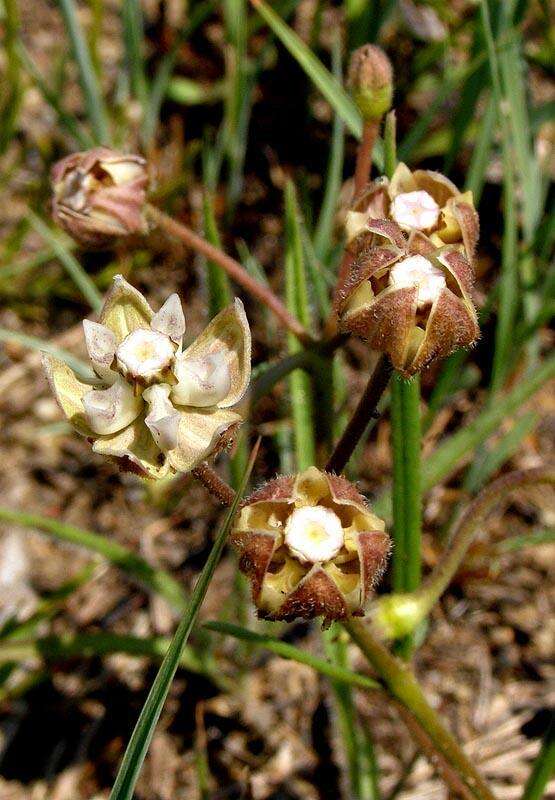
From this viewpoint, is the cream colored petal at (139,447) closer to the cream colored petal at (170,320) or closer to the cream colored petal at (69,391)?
the cream colored petal at (69,391)

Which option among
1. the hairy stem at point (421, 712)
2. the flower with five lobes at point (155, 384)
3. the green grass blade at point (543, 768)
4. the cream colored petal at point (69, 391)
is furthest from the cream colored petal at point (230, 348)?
the green grass blade at point (543, 768)

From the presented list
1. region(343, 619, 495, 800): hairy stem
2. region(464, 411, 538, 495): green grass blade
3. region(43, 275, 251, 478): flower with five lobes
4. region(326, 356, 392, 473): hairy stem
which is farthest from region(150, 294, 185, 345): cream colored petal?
region(464, 411, 538, 495): green grass blade

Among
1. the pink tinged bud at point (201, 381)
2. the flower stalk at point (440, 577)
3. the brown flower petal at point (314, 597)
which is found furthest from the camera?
the flower stalk at point (440, 577)

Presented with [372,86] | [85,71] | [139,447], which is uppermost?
[85,71]

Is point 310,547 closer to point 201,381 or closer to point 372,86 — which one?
point 201,381

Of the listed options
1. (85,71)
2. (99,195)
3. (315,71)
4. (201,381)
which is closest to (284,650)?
(201,381)

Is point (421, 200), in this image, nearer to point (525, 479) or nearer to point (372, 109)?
point (372, 109)
